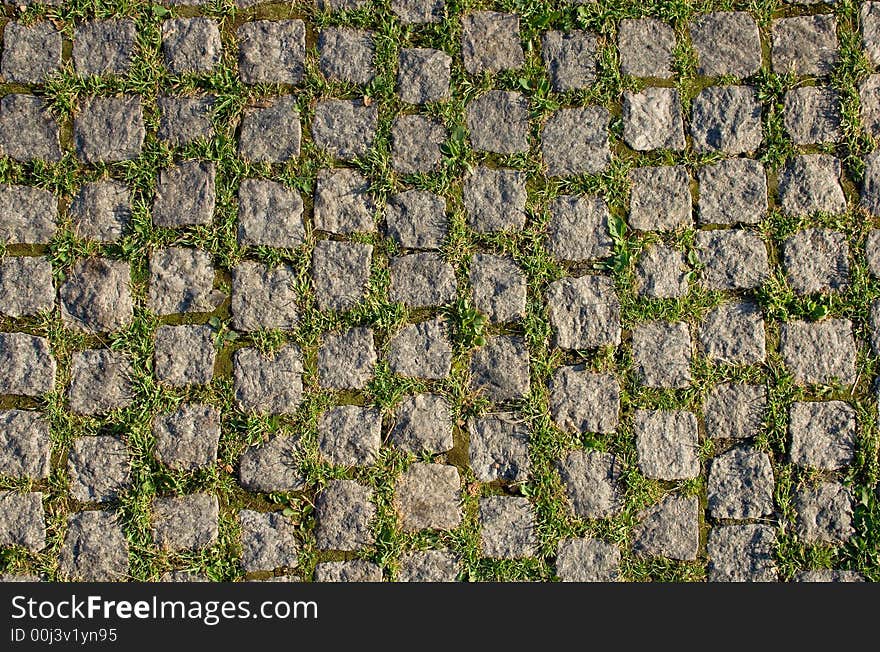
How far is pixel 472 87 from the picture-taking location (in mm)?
3840

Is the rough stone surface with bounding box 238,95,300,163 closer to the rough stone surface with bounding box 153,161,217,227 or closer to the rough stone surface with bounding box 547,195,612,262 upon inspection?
the rough stone surface with bounding box 153,161,217,227

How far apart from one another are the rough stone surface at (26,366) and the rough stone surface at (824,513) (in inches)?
137

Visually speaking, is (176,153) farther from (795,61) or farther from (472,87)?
(795,61)

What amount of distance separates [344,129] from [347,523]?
1.83 meters

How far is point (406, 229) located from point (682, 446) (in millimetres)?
1615

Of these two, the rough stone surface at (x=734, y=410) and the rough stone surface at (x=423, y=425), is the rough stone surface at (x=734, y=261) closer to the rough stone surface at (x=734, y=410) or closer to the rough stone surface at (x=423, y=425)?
the rough stone surface at (x=734, y=410)

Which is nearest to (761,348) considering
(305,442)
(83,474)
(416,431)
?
(416,431)

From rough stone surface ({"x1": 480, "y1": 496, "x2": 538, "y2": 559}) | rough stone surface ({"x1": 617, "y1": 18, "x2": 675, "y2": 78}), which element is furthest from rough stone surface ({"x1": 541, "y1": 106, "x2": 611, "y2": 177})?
rough stone surface ({"x1": 480, "y1": 496, "x2": 538, "y2": 559})

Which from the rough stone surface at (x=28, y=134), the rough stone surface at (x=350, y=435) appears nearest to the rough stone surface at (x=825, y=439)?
the rough stone surface at (x=350, y=435)

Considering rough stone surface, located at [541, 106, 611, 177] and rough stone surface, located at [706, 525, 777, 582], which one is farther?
rough stone surface, located at [541, 106, 611, 177]

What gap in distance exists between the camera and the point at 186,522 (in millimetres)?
3730

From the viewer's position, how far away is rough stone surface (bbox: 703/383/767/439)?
12.2ft

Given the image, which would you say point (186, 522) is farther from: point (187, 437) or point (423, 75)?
point (423, 75)

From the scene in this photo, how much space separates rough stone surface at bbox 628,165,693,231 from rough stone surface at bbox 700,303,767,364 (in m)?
0.46
